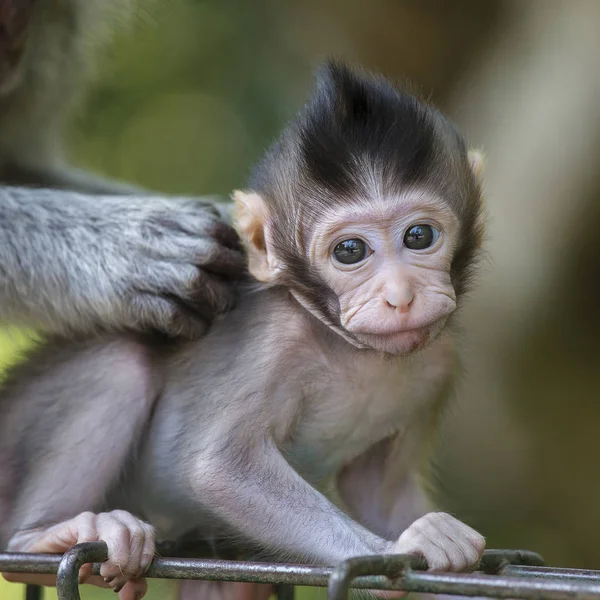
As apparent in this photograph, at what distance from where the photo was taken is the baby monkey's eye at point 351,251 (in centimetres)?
198

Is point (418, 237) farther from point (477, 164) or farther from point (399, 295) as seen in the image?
point (477, 164)

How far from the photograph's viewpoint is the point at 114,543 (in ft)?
5.90

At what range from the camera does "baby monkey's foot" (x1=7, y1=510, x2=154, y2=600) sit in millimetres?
1781

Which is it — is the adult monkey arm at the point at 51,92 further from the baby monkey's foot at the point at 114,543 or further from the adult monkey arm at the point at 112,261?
the baby monkey's foot at the point at 114,543

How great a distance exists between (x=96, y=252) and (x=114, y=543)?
1.01 m

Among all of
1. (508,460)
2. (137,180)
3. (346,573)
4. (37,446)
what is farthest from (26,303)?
(137,180)

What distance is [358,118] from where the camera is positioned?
2.04 meters

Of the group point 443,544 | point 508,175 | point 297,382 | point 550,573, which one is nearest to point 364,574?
point 443,544

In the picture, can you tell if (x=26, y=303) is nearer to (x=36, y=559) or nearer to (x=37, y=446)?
(x=37, y=446)

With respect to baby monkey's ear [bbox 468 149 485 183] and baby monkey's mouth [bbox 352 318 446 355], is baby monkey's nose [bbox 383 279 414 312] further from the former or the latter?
baby monkey's ear [bbox 468 149 485 183]

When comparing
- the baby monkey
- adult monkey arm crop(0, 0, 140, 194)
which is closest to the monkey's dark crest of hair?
the baby monkey

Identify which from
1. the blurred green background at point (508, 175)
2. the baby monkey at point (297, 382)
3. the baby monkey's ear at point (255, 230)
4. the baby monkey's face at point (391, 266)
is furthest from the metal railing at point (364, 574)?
the blurred green background at point (508, 175)

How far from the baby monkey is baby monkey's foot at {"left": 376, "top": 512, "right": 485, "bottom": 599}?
1cm

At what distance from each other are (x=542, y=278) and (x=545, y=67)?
730 millimetres
